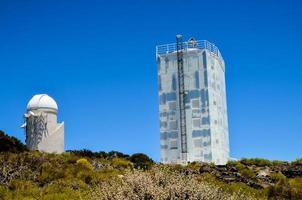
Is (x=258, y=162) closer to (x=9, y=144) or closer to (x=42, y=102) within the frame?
(x=9, y=144)

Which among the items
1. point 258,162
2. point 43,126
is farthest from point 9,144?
point 43,126

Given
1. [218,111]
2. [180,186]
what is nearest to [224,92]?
[218,111]

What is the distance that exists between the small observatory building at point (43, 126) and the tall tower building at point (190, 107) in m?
10.8

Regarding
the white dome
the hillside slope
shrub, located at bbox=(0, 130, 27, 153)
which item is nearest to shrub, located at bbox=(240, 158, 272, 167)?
the hillside slope

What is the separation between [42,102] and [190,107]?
15.6 m

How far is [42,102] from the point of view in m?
60.2

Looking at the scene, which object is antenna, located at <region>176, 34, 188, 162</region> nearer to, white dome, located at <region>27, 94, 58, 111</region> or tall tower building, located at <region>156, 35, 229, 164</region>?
tall tower building, located at <region>156, 35, 229, 164</region>

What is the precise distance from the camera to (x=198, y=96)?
56750 mm

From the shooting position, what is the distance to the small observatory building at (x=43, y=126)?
58281 mm

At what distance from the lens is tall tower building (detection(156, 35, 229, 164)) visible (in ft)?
183

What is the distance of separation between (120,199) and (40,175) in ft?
40.1

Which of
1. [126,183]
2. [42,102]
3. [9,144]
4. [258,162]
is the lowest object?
[126,183]

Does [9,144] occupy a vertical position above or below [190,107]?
below

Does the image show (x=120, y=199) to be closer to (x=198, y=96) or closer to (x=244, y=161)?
(x=244, y=161)
